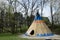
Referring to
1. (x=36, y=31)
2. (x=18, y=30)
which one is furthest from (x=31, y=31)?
(x=18, y=30)

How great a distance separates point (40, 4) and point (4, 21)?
4.25 metres

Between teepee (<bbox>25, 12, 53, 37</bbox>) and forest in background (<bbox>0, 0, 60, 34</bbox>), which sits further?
forest in background (<bbox>0, 0, 60, 34</bbox>)

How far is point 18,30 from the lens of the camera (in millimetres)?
15914

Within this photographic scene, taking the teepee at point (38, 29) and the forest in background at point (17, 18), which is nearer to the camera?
the teepee at point (38, 29)

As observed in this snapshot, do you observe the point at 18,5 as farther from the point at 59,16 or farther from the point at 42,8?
the point at 59,16

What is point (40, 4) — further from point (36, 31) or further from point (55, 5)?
point (36, 31)

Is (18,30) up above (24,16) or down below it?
below

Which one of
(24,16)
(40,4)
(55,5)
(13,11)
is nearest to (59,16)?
(55,5)

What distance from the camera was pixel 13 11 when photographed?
636 inches

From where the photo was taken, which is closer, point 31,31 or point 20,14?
point 31,31

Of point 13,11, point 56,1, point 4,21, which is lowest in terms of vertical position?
point 4,21

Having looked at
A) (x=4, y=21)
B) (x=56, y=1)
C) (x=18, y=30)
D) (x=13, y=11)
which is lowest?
(x=18, y=30)

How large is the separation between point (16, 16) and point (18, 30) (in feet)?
4.95

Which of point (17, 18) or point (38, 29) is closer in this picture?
point (38, 29)
